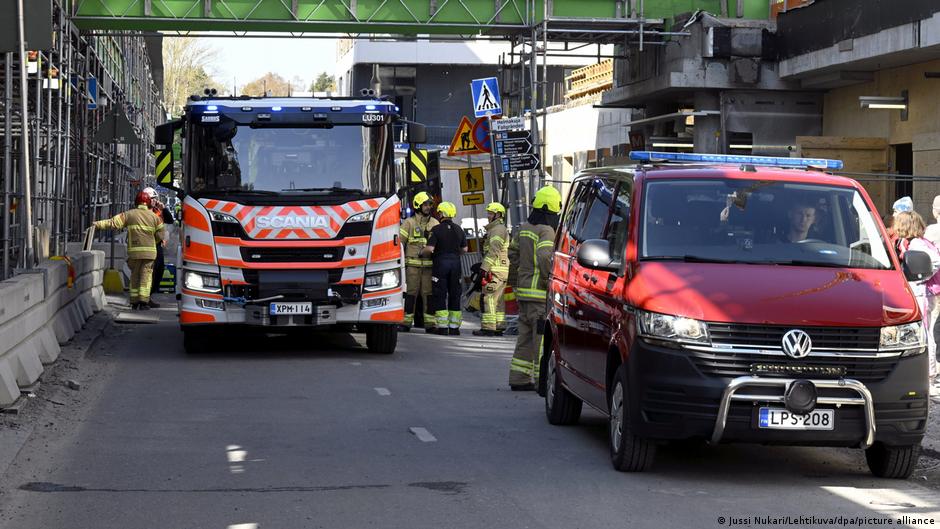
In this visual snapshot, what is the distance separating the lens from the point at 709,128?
98.8 ft

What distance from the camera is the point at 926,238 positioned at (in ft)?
45.0

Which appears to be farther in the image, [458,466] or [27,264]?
[27,264]

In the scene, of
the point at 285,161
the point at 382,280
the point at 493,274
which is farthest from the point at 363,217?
the point at 493,274

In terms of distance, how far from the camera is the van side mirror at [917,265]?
29.7 ft

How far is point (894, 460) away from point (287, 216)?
867cm

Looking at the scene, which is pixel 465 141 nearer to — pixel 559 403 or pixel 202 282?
pixel 202 282

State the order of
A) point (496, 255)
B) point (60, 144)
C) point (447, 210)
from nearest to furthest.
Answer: point (496, 255), point (447, 210), point (60, 144)

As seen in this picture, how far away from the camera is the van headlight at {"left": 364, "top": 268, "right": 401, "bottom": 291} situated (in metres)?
16.3

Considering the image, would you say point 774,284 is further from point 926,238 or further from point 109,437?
point 926,238

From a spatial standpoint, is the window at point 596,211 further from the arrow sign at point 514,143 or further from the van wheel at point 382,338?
the arrow sign at point 514,143

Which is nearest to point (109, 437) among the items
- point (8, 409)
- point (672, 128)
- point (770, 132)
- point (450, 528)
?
point (8, 409)

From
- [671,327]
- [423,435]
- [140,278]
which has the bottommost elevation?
[423,435]

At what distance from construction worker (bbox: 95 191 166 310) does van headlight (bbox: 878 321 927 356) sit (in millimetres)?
15980

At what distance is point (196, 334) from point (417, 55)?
67051mm
